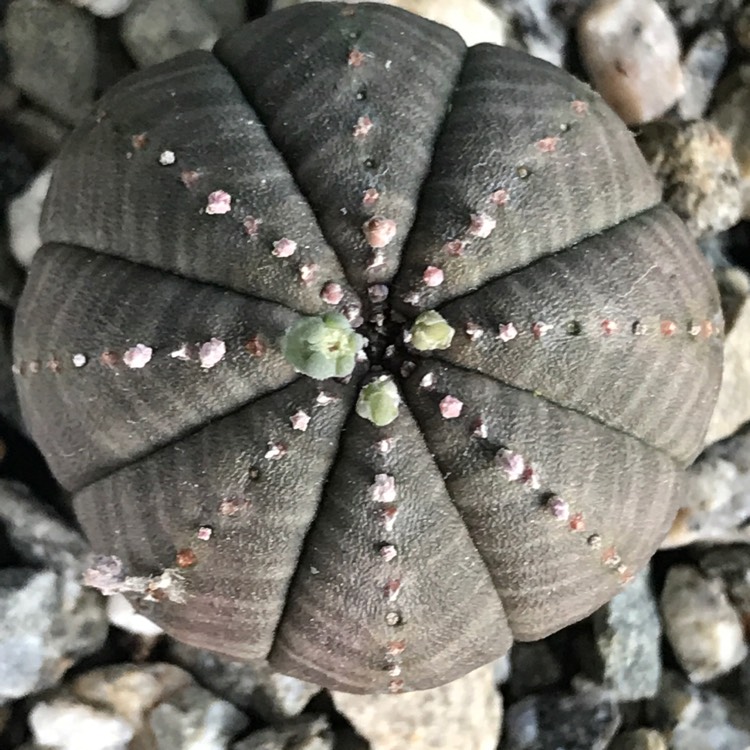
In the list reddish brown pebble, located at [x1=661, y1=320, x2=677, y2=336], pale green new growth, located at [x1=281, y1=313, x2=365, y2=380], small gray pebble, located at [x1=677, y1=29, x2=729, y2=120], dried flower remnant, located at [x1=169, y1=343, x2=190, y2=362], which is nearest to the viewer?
pale green new growth, located at [x1=281, y1=313, x2=365, y2=380]

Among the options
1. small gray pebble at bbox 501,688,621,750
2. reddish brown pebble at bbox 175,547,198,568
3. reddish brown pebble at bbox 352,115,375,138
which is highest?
reddish brown pebble at bbox 352,115,375,138

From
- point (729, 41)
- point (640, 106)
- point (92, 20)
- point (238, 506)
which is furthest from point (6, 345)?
point (729, 41)

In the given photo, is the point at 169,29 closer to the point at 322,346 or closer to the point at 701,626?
the point at 322,346

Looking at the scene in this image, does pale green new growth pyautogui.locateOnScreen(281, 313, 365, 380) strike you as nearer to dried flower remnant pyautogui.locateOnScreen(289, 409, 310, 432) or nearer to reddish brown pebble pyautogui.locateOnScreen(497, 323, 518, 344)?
dried flower remnant pyautogui.locateOnScreen(289, 409, 310, 432)

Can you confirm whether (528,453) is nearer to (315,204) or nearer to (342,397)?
(342,397)

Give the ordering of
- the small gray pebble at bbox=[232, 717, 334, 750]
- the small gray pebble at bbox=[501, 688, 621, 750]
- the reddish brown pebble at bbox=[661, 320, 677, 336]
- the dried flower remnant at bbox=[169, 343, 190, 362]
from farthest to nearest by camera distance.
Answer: the small gray pebble at bbox=[501, 688, 621, 750]
the small gray pebble at bbox=[232, 717, 334, 750]
the reddish brown pebble at bbox=[661, 320, 677, 336]
the dried flower remnant at bbox=[169, 343, 190, 362]

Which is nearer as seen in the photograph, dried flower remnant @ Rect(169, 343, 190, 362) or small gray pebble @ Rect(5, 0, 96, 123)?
dried flower remnant @ Rect(169, 343, 190, 362)

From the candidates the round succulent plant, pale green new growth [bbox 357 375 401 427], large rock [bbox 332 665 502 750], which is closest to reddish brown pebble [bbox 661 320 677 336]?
the round succulent plant

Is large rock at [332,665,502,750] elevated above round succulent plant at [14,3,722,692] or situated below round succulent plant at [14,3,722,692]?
below
